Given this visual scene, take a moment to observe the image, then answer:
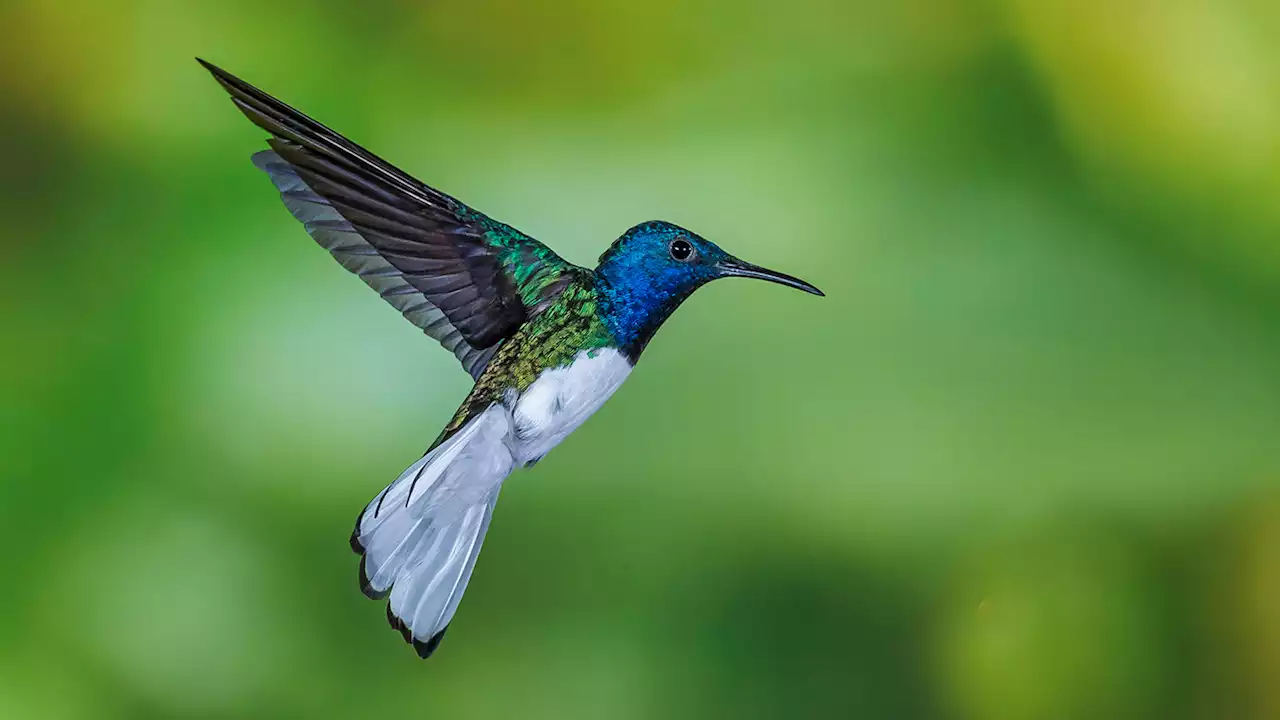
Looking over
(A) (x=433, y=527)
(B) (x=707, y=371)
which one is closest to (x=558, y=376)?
(A) (x=433, y=527)

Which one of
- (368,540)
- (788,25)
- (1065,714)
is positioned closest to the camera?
(368,540)

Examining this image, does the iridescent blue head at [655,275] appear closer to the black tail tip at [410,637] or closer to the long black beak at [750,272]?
the long black beak at [750,272]

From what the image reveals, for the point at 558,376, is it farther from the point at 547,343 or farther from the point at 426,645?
the point at 426,645

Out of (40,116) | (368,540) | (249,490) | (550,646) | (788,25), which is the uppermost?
(788,25)

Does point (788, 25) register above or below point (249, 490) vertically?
above

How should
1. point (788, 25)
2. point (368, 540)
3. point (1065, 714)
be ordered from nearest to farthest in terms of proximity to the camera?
point (368, 540), point (1065, 714), point (788, 25)

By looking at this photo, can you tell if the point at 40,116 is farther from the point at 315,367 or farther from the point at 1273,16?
the point at 1273,16

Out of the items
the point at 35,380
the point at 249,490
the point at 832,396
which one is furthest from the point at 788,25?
the point at 35,380

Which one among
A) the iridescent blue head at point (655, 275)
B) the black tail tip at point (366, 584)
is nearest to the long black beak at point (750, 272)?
the iridescent blue head at point (655, 275)
